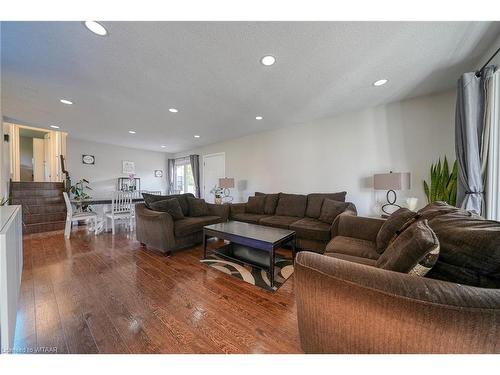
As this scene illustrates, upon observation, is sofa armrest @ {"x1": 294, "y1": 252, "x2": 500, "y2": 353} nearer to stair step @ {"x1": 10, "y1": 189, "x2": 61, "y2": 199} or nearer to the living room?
the living room

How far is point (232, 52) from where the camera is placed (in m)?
1.64

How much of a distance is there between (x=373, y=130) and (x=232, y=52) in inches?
105

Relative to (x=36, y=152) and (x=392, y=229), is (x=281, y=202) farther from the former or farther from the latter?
(x=36, y=152)

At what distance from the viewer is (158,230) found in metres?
2.49

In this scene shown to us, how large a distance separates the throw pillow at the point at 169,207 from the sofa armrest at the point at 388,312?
2.41 meters

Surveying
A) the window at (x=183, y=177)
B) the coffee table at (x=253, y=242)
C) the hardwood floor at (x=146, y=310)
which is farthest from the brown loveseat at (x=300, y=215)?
the window at (x=183, y=177)

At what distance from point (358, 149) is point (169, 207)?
342 centimetres

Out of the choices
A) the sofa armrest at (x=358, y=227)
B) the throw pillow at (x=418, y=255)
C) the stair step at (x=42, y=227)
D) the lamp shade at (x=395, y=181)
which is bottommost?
the stair step at (x=42, y=227)

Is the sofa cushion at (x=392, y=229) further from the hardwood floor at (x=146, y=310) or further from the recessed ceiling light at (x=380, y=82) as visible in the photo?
the recessed ceiling light at (x=380, y=82)

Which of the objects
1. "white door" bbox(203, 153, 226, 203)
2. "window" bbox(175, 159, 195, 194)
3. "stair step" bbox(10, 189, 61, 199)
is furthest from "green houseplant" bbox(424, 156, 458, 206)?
"stair step" bbox(10, 189, 61, 199)

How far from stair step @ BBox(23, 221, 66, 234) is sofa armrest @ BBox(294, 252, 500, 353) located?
548 centimetres

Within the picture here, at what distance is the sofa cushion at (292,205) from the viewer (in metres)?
3.24

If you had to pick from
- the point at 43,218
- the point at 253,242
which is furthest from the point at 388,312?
the point at 43,218
